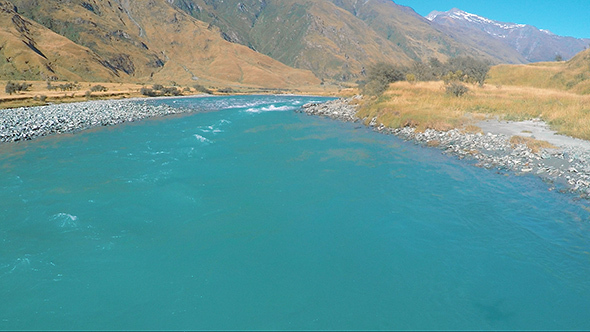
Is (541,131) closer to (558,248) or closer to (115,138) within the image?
(558,248)

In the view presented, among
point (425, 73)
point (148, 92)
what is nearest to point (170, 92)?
point (148, 92)

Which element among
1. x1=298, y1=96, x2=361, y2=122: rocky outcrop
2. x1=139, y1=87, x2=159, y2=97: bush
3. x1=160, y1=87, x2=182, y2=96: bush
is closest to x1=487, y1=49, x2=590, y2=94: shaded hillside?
x1=298, y1=96, x2=361, y2=122: rocky outcrop

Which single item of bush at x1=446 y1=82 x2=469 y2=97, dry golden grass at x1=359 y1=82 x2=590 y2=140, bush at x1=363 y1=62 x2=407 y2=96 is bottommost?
dry golden grass at x1=359 y1=82 x2=590 y2=140

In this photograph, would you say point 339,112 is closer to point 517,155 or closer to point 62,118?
point 517,155

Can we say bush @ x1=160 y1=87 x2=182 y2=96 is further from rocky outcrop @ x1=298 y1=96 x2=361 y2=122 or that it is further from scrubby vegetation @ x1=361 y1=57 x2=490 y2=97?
scrubby vegetation @ x1=361 y1=57 x2=490 y2=97

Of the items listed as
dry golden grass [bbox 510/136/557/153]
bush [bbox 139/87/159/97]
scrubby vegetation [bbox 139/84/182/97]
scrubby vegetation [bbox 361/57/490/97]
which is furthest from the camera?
scrubby vegetation [bbox 139/84/182/97]

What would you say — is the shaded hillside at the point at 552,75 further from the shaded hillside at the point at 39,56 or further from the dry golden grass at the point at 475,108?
the shaded hillside at the point at 39,56

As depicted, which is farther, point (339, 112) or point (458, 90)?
point (339, 112)

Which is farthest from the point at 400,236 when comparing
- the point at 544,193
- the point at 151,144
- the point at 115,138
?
the point at 115,138
